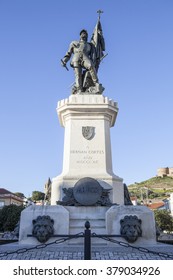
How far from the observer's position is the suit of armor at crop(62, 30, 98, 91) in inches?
466

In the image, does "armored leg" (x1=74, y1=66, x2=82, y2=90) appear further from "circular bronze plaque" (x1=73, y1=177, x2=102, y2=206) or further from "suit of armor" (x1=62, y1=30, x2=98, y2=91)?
"circular bronze plaque" (x1=73, y1=177, x2=102, y2=206)

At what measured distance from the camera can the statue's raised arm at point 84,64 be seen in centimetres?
1180

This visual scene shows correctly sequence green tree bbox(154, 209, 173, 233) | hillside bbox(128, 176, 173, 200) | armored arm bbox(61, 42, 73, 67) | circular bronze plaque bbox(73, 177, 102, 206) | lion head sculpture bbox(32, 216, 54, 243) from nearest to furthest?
lion head sculpture bbox(32, 216, 54, 243)
circular bronze plaque bbox(73, 177, 102, 206)
armored arm bbox(61, 42, 73, 67)
green tree bbox(154, 209, 173, 233)
hillside bbox(128, 176, 173, 200)

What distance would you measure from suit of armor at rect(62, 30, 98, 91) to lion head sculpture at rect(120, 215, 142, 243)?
5483mm

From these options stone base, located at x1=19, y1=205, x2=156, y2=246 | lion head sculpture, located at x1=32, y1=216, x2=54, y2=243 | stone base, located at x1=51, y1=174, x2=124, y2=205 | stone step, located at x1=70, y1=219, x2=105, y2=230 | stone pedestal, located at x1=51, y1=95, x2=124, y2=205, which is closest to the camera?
lion head sculpture, located at x1=32, y1=216, x2=54, y2=243

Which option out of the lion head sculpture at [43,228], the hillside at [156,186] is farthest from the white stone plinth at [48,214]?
the hillside at [156,186]

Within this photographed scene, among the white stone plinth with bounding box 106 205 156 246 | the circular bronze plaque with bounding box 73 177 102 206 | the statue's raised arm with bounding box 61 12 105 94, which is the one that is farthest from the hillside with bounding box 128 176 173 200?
the white stone plinth with bounding box 106 205 156 246

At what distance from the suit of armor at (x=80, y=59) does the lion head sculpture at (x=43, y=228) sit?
539 centimetres

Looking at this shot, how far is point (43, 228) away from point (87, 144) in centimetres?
338

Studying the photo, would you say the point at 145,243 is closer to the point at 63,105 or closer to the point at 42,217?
the point at 42,217

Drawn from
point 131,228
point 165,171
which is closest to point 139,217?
point 131,228

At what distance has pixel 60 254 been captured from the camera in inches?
253

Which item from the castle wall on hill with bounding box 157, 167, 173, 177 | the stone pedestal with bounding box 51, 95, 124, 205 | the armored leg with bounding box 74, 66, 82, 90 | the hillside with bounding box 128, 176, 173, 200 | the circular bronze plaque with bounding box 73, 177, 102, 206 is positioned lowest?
the circular bronze plaque with bounding box 73, 177, 102, 206

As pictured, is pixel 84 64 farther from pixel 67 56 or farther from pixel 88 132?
pixel 88 132
